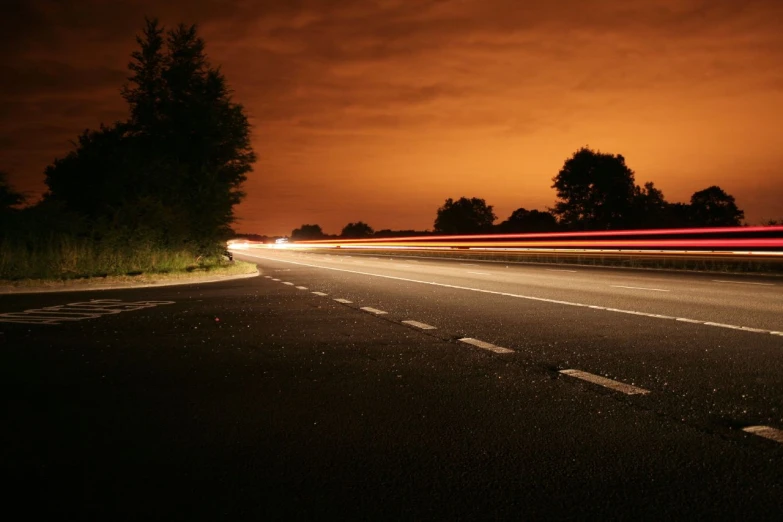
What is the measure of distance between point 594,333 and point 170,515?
21.4 ft

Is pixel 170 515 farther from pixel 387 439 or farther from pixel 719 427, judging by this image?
pixel 719 427

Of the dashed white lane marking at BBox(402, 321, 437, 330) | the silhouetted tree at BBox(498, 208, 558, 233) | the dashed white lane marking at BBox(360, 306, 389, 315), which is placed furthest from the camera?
the silhouetted tree at BBox(498, 208, 558, 233)

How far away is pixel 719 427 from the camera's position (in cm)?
418

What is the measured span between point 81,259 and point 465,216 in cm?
13842

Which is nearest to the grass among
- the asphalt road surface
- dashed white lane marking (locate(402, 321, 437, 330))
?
the asphalt road surface

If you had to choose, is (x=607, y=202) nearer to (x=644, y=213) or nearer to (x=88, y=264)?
(x=644, y=213)

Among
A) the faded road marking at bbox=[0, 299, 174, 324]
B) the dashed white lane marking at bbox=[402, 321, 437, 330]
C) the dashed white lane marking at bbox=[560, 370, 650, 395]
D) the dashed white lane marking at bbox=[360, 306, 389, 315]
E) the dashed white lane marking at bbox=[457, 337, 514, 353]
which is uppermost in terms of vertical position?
the dashed white lane marking at bbox=[560, 370, 650, 395]

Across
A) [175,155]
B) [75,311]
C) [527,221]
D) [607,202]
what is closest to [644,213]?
[607,202]

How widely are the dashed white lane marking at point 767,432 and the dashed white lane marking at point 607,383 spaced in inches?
39.9

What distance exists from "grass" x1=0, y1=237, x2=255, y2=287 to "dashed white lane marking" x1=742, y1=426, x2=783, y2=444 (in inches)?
698

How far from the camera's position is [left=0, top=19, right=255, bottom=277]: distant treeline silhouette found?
24047mm

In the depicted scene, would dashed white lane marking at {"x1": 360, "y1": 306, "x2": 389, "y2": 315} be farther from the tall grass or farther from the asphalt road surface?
the tall grass

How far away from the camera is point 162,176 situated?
2653cm

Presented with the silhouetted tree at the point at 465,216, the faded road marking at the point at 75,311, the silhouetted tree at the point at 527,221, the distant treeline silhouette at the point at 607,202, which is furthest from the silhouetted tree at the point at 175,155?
the silhouetted tree at the point at 465,216
